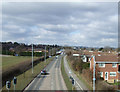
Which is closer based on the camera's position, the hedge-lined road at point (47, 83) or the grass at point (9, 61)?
the hedge-lined road at point (47, 83)

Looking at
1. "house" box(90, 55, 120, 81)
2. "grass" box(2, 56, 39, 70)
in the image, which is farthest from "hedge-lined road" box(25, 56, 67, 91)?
"house" box(90, 55, 120, 81)

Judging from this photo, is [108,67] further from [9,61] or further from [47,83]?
[9,61]

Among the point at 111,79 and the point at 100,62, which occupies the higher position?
the point at 100,62

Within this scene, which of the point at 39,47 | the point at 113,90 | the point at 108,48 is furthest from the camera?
the point at 39,47

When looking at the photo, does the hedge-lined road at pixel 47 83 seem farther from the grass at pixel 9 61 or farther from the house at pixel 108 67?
the house at pixel 108 67

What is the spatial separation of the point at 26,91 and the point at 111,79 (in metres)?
15.4

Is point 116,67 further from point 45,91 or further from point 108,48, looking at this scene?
point 108,48

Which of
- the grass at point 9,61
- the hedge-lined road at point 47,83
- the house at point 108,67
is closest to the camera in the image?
the hedge-lined road at point 47,83

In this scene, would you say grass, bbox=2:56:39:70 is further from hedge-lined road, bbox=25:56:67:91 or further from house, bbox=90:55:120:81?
house, bbox=90:55:120:81

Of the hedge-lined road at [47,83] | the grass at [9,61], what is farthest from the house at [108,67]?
the grass at [9,61]

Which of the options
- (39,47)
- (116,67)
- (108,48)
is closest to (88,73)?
(116,67)

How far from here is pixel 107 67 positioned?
84.2 ft

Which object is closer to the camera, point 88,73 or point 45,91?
point 45,91

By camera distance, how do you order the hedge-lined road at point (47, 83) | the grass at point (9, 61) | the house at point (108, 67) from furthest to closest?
1. the grass at point (9, 61)
2. the house at point (108, 67)
3. the hedge-lined road at point (47, 83)
